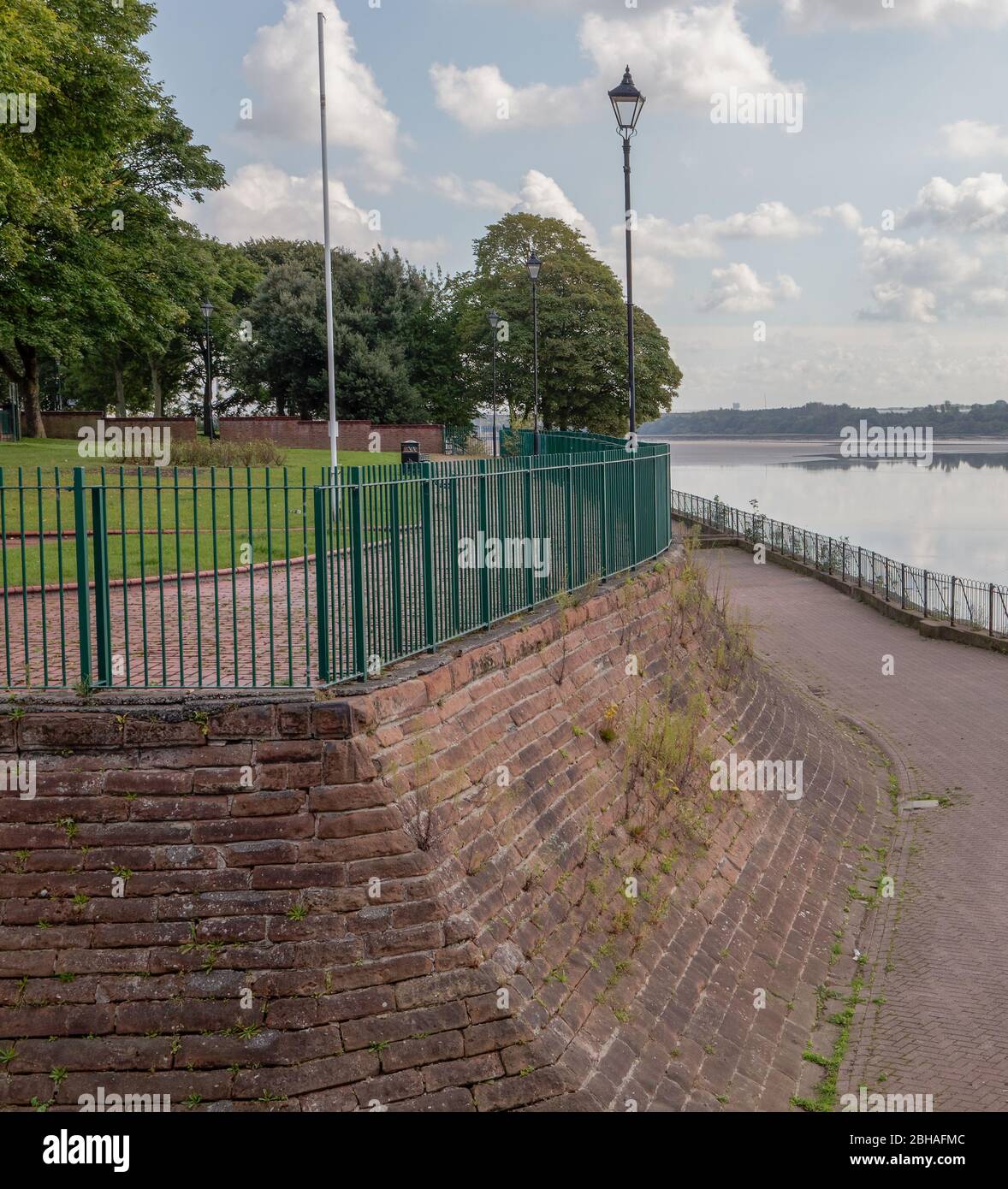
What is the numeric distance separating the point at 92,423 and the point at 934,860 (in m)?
43.4

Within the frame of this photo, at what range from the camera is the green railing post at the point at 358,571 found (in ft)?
26.8

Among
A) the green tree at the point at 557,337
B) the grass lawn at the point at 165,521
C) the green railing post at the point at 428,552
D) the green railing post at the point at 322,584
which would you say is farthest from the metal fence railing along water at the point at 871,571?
the green railing post at the point at 322,584

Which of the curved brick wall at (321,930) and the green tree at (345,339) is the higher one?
the green tree at (345,339)

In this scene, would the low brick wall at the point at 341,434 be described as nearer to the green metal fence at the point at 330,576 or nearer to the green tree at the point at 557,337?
the green tree at the point at 557,337

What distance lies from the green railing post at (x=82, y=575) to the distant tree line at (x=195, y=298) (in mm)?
18581

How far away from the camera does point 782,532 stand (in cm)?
4184

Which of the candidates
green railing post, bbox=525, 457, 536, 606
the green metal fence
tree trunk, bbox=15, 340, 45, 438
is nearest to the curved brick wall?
the green metal fence

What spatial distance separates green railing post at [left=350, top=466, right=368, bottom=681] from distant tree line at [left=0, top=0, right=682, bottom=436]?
1911 cm

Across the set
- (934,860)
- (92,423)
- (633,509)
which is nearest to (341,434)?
→ (92,423)

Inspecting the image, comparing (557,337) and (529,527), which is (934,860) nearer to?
(529,527)

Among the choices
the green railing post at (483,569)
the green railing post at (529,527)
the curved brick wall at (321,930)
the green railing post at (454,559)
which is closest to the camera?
the curved brick wall at (321,930)

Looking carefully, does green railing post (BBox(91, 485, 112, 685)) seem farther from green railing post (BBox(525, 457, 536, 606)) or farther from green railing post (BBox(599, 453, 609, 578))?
green railing post (BBox(599, 453, 609, 578))

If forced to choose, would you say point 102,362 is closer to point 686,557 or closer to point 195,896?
point 686,557
